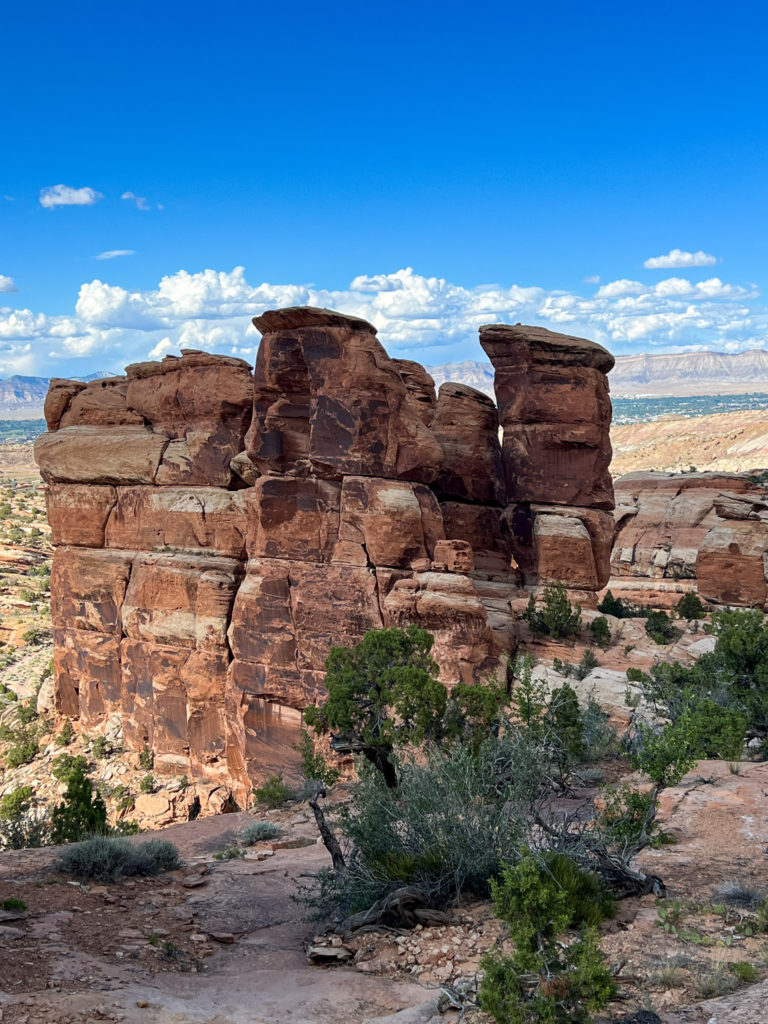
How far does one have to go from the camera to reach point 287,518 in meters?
29.8

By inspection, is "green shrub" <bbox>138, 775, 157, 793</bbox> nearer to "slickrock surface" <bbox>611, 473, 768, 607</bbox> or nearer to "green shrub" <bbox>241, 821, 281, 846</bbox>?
"green shrub" <bbox>241, 821, 281, 846</bbox>

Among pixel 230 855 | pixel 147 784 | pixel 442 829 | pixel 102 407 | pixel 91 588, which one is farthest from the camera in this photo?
pixel 102 407

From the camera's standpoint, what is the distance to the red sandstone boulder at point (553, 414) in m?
35.5

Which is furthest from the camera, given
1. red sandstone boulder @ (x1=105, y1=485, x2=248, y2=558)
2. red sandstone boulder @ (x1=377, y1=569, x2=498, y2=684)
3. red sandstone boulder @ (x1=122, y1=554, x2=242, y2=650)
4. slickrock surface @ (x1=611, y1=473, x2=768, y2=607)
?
slickrock surface @ (x1=611, y1=473, x2=768, y2=607)

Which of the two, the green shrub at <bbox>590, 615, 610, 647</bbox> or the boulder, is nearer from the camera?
the green shrub at <bbox>590, 615, 610, 647</bbox>

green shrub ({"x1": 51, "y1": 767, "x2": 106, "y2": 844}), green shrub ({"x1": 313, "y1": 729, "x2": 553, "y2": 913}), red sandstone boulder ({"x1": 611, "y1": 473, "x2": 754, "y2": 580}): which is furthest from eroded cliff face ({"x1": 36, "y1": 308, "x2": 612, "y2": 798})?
red sandstone boulder ({"x1": 611, "y1": 473, "x2": 754, "y2": 580})

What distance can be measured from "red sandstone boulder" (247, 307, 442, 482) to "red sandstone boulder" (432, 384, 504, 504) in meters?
7.12

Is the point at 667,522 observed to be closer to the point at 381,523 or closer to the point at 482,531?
the point at 482,531

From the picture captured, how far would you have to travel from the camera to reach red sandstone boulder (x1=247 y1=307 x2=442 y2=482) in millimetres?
28578

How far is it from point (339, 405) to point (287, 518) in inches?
175

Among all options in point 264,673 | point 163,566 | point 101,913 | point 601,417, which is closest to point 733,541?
point 601,417

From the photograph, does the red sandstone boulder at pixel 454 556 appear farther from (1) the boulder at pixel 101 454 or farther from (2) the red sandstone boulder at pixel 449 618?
(1) the boulder at pixel 101 454

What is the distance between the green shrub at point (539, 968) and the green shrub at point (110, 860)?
28.7 ft

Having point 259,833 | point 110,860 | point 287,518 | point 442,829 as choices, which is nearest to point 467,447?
point 287,518
